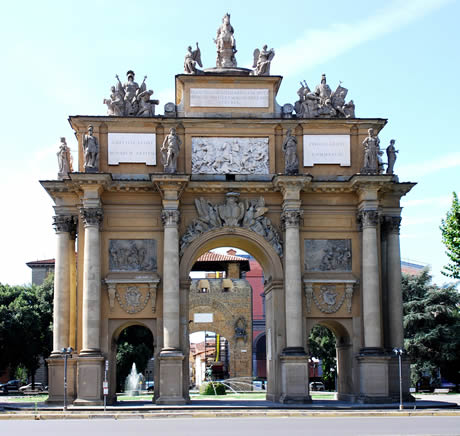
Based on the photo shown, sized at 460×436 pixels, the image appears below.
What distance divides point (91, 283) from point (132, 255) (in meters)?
2.26

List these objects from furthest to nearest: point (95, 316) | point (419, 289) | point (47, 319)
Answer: point (47, 319) < point (419, 289) < point (95, 316)

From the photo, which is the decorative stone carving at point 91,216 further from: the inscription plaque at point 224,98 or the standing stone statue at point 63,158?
the inscription plaque at point 224,98

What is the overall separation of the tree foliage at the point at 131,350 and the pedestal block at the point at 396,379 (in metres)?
29.2

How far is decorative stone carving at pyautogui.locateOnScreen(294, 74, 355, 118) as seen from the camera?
125 ft

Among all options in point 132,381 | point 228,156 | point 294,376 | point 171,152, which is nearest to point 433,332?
point 294,376

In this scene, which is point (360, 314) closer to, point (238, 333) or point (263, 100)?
point (263, 100)

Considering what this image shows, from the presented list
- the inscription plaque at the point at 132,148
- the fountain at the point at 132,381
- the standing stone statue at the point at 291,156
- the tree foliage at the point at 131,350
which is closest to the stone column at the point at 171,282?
the inscription plaque at the point at 132,148

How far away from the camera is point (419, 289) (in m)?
55.2

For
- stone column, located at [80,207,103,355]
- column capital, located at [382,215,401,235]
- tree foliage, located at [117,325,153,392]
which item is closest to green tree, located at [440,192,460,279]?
column capital, located at [382,215,401,235]

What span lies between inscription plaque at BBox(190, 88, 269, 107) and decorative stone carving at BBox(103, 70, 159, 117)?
209cm

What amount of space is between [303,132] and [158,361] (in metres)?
12.1

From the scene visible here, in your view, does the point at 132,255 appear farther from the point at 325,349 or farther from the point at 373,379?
the point at 325,349

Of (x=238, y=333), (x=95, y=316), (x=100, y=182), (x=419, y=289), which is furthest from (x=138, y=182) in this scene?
(x=238, y=333)

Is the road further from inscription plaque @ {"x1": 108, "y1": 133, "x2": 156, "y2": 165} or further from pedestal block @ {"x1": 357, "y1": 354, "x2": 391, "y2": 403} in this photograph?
inscription plaque @ {"x1": 108, "y1": 133, "x2": 156, "y2": 165}
